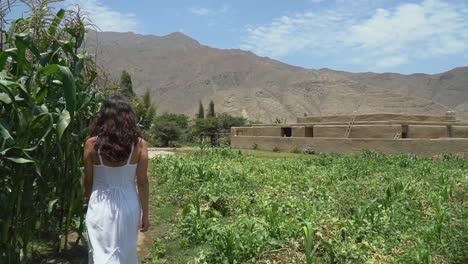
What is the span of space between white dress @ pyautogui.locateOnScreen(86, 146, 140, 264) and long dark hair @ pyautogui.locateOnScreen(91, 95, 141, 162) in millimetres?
83

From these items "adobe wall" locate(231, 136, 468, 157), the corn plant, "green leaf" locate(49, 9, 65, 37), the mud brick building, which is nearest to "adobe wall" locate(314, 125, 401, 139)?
the mud brick building

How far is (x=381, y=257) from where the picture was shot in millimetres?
4238

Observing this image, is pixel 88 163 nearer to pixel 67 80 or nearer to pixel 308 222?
pixel 67 80

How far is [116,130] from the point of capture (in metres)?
3.10

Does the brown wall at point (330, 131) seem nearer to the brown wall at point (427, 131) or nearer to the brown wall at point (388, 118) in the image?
the brown wall at point (388, 118)

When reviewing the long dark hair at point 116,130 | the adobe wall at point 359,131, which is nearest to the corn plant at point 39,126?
the long dark hair at point 116,130

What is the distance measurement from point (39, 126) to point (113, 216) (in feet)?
3.70

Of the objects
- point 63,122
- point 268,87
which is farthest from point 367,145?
point 268,87

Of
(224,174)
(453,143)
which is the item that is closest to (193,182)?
(224,174)

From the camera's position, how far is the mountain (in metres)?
80.0

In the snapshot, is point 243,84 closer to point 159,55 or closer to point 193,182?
point 159,55

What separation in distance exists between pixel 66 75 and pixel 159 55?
394 ft

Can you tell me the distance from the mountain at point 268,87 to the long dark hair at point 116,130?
63030 mm

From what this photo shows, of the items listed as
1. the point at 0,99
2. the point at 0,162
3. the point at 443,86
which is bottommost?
the point at 0,162
